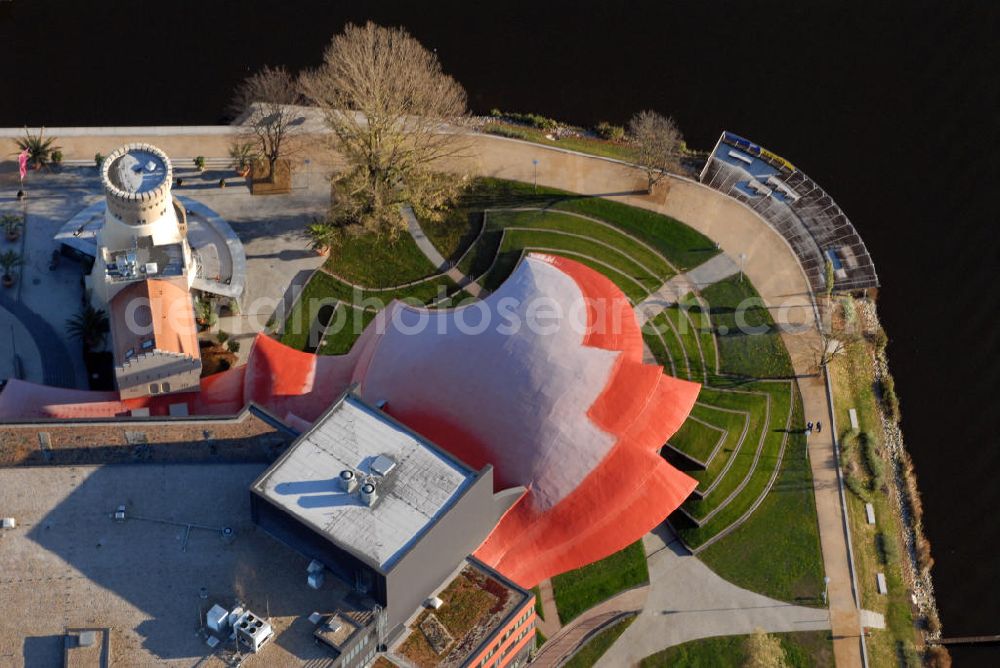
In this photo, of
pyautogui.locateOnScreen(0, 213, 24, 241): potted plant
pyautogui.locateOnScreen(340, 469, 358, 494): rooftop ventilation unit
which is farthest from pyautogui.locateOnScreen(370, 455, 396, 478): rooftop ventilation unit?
pyautogui.locateOnScreen(0, 213, 24, 241): potted plant

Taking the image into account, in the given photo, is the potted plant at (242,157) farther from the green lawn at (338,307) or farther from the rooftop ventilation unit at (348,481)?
the rooftop ventilation unit at (348,481)

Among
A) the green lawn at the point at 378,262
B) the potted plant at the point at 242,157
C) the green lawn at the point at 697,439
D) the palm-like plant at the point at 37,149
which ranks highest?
the palm-like plant at the point at 37,149

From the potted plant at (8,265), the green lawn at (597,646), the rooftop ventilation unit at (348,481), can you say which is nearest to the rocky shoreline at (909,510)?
the green lawn at (597,646)

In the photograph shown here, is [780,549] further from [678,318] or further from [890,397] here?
[678,318]

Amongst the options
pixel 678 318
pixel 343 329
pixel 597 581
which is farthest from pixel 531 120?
pixel 597 581

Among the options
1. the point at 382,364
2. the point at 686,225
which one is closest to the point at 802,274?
the point at 686,225

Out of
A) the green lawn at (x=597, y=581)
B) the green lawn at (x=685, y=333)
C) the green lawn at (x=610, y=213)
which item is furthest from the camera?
the green lawn at (x=610, y=213)
